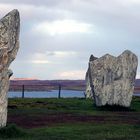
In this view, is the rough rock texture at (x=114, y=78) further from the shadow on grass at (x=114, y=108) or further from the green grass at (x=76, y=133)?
the green grass at (x=76, y=133)

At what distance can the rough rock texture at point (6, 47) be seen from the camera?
26.9m

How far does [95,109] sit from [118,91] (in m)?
2.88

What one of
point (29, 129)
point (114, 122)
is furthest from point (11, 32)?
point (114, 122)

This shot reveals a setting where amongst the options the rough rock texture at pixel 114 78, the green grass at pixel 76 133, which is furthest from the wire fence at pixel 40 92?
the green grass at pixel 76 133

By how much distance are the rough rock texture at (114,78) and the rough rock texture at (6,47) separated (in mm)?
19363

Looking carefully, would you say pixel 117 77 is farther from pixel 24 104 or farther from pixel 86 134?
pixel 86 134

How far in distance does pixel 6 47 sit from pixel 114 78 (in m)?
21.3

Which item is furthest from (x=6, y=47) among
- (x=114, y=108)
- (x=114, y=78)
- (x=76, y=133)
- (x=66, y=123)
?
(x=114, y=78)

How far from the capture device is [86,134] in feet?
89.7

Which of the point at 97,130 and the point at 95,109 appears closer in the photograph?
the point at 97,130

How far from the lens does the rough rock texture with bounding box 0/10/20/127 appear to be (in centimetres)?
2694

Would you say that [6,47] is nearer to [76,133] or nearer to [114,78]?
[76,133]

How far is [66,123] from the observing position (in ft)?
108

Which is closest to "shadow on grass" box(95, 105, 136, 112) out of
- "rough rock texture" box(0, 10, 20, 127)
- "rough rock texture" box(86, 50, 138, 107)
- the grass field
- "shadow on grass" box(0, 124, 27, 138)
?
the grass field
